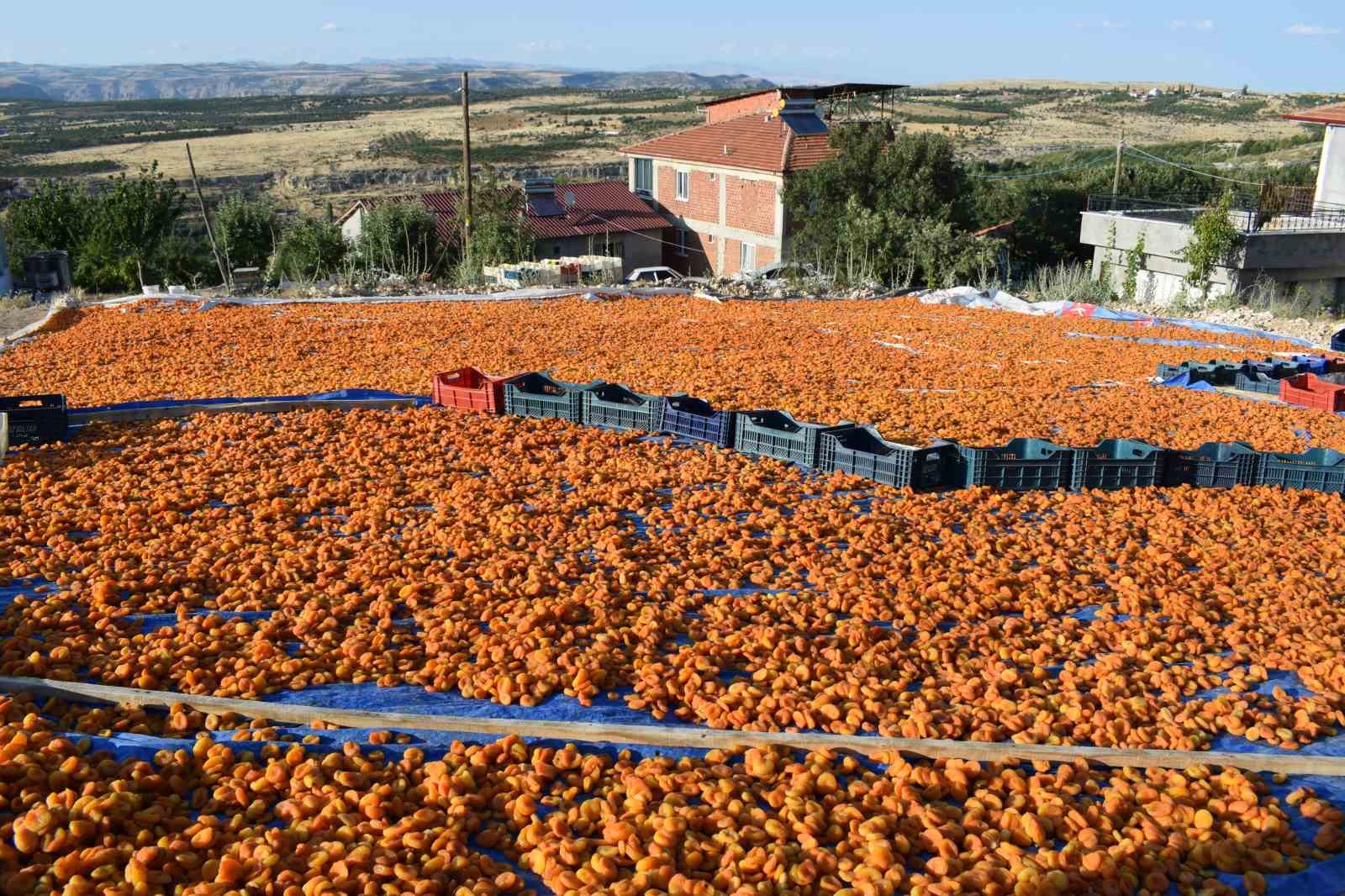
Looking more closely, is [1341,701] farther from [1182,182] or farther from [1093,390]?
[1182,182]

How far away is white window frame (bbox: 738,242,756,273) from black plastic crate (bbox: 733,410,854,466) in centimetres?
2400

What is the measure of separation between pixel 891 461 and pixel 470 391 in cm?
375

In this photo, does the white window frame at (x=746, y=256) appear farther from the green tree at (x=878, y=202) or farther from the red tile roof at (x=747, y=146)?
the green tree at (x=878, y=202)

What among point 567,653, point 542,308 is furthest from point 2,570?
point 542,308

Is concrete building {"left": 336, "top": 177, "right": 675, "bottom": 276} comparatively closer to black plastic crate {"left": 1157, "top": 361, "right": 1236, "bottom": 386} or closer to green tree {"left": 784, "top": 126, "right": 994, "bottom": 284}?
green tree {"left": 784, "top": 126, "right": 994, "bottom": 284}

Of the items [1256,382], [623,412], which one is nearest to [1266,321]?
[1256,382]

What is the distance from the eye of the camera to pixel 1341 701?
4211 millimetres

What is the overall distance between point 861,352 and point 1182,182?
1109 inches

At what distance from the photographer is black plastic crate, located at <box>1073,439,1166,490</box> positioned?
277 inches

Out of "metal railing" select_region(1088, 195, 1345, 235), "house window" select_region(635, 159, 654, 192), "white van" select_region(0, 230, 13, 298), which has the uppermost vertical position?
"house window" select_region(635, 159, 654, 192)

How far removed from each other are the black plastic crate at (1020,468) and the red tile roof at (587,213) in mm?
27542

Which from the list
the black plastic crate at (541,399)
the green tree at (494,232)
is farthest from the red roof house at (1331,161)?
the black plastic crate at (541,399)

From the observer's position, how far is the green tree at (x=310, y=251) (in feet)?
79.4

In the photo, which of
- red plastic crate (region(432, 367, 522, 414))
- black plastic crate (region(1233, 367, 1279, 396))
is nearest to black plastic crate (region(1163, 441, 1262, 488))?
black plastic crate (region(1233, 367, 1279, 396))
